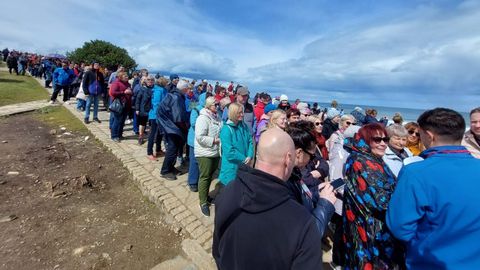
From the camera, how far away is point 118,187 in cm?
548

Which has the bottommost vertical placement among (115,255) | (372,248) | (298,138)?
(115,255)

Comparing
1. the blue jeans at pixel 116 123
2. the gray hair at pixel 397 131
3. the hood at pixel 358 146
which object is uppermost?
the gray hair at pixel 397 131

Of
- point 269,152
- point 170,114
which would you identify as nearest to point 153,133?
point 170,114

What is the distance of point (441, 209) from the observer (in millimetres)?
1757

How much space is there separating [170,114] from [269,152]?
13.7 feet

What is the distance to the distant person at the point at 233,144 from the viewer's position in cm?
377

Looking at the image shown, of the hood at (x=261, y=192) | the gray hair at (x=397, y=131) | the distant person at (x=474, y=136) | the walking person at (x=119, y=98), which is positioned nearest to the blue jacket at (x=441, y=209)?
the hood at (x=261, y=192)

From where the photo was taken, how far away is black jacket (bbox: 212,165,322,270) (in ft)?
4.61

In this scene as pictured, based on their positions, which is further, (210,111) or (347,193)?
(210,111)

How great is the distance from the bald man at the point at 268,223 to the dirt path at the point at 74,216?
8.11ft

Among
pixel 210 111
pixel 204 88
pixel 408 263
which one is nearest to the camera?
pixel 408 263

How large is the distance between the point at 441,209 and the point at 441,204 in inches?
1.5

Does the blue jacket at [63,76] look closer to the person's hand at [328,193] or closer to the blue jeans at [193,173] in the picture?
the blue jeans at [193,173]

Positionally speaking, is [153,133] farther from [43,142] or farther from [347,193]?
[347,193]
